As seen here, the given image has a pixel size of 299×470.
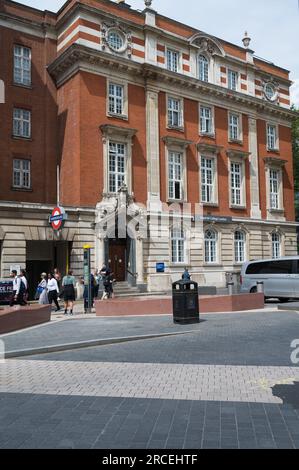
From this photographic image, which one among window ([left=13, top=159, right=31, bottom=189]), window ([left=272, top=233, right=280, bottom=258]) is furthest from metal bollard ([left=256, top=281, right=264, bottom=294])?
window ([left=272, top=233, right=280, bottom=258])

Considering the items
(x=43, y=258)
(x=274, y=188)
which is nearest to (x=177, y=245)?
(x=43, y=258)

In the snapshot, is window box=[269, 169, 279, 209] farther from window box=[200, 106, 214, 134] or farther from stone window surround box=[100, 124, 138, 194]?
stone window surround box=[100, 124, 138, 194]

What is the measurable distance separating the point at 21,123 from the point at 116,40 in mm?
7632

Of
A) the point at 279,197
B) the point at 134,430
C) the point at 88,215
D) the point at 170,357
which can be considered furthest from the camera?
the point at 279,197

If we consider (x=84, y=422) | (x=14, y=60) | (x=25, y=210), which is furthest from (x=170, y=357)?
(x=14, y=60)

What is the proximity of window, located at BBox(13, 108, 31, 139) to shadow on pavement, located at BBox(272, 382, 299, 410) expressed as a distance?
77.5 feet

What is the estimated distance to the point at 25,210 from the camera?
2439 centimetres

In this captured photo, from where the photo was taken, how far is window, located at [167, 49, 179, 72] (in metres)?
31.4

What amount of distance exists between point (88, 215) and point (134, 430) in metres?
21.7

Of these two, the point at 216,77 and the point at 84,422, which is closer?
the point at 84,422

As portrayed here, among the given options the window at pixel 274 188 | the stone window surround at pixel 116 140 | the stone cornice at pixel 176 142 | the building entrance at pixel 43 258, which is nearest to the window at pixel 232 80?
the stone cornice at pixel 176 142

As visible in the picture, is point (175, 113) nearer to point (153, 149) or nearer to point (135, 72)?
point (153, 149)

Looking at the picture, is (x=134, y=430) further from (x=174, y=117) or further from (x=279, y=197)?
(x=279, y=197)
